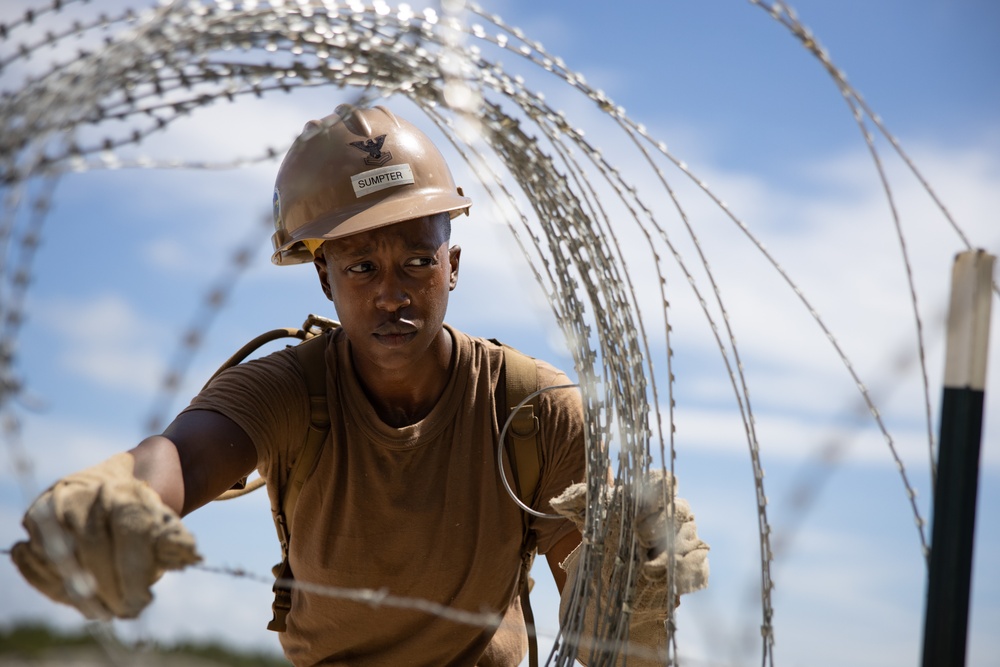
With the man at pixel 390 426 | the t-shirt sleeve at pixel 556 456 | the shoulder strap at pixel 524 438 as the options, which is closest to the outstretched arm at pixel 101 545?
the man at pixel 390 426

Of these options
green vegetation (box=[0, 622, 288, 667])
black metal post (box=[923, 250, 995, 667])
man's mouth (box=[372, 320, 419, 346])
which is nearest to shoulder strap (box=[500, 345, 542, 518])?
man's mouth (box=[372, 320, 419, 346])

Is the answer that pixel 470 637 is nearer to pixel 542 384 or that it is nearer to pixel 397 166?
pixel 542 384

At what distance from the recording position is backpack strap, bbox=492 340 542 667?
3.87m

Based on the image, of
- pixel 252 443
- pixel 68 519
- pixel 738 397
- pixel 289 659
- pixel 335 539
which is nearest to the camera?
pixel 68 519

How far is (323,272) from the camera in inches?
156

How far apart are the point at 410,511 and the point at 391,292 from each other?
3.00ft

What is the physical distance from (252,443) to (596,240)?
146 cm

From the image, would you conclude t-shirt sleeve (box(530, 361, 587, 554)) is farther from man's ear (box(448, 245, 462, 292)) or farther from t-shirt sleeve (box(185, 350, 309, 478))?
t-shirt sleeve (box(185, 350, 309, 478))

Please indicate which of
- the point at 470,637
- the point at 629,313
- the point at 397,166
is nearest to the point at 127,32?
the point at 397,166

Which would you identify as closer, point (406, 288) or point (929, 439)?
point (929, 439)

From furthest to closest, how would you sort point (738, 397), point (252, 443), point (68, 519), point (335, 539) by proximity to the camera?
1. point (335, 539)
2. point (252, 443)
3. point (738, 397)
4. point (68, 519)

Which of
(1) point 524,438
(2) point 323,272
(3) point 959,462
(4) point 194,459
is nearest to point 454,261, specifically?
(2) point 323,272

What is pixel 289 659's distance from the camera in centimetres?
425

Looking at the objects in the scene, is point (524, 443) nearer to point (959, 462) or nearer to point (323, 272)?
point (323, 272)
